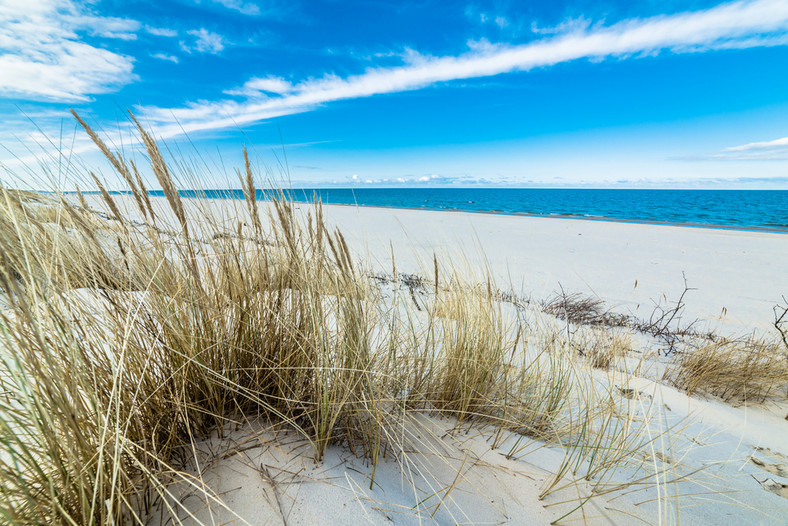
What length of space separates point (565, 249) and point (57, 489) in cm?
951

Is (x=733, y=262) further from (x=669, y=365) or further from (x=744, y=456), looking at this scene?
(x=744, y=456)

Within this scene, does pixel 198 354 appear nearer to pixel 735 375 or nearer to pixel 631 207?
pixel 735 375

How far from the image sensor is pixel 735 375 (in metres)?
2.31

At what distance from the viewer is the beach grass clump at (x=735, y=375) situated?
2270 mm

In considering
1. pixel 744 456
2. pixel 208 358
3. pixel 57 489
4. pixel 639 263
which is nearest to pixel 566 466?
pixel 744 456

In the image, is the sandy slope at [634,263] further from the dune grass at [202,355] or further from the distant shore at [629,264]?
the dune grass at [202,355]

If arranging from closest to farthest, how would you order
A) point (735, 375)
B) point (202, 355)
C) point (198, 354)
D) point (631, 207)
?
point (198, 354) < point (202, 355) < point (735, 375) < point (631, 207)

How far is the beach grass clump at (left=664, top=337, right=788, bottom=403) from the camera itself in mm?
2270

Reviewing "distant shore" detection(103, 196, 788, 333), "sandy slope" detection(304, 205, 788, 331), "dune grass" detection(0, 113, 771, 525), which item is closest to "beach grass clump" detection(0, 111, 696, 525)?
"dune grass" detection(0, 113, 771, 525)

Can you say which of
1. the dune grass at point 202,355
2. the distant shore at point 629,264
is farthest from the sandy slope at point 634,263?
the dune grass at point 202,355

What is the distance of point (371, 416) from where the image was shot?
46.7 inches

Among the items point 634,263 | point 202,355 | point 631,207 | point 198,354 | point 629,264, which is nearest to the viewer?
point 198,354

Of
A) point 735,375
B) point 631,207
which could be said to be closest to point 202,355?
point 735,375

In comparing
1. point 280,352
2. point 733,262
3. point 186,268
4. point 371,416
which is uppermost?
point 186,268
